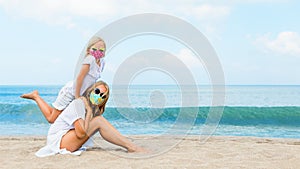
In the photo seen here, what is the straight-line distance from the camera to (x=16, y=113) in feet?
48.3

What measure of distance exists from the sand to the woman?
0.17 m

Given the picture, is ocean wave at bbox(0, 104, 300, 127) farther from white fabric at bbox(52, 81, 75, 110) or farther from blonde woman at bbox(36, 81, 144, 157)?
blonde woman at bbox(36, 81, 144, 157)

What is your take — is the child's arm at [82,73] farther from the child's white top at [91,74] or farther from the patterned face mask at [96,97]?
the patterned face mask at [96,97]

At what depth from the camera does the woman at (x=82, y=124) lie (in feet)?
12.7

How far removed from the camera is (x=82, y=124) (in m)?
3.88

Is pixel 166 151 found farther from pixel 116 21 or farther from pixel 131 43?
pixel 116 21

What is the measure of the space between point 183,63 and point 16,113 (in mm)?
11645

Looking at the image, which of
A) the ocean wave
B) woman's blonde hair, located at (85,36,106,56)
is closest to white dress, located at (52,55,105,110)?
woman's blonde hair, located at (85,36,106,56)

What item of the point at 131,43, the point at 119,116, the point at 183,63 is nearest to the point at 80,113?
the point at 131,43

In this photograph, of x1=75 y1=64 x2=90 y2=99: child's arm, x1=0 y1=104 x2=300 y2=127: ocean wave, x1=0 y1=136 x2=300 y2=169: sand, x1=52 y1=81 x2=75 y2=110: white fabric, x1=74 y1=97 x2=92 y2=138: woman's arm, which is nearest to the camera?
x1=0 y1=136 x2=300 y2=169: sand

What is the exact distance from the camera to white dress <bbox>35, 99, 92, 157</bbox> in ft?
12.7

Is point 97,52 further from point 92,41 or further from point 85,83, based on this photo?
point 85,83

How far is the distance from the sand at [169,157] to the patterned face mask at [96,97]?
63 cm

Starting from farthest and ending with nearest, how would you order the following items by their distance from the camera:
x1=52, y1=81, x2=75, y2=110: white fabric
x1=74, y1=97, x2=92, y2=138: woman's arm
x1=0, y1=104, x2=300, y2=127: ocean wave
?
x1=0, y1=104, x2=300, y2=127: ocean wave, x1=52, y1=81, x2=75, y2=110: white fabric, x1=74, y1=97, x2=92, y2=138: woman's arm
